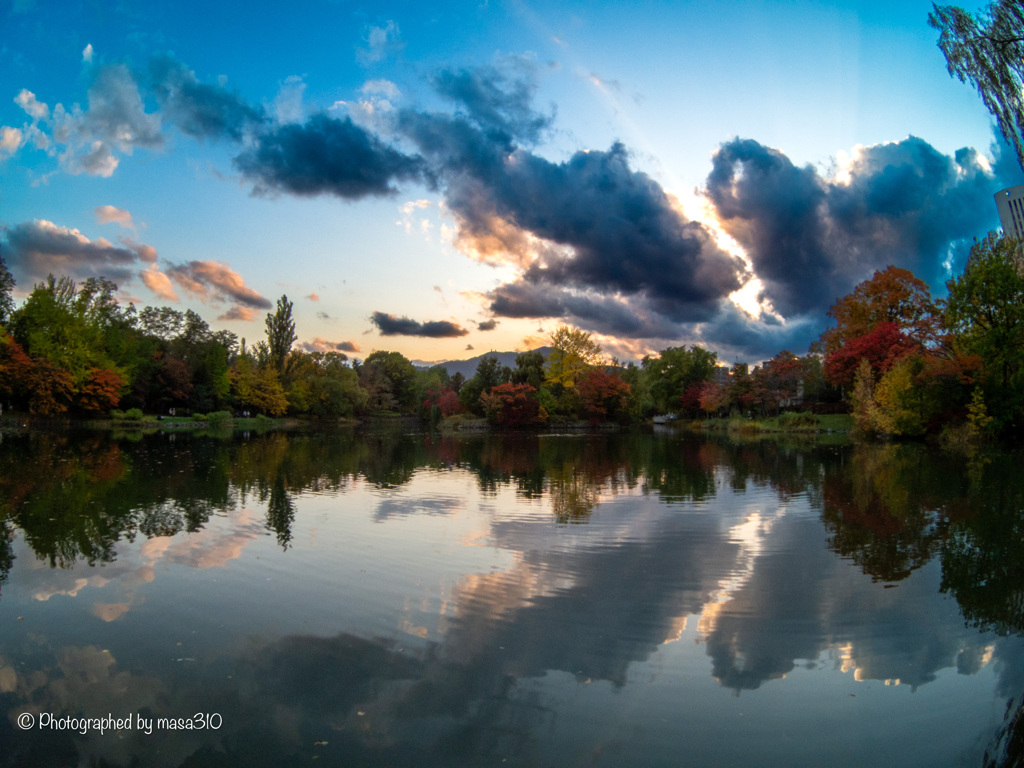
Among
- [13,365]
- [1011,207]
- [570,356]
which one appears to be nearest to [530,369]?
[570,356]

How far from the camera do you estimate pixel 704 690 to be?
13.8 ft

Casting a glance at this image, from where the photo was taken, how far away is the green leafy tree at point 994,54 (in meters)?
7.97

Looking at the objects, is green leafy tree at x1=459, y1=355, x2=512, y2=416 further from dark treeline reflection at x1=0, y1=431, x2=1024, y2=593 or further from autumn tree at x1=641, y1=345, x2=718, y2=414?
dark treeline reflection at x1=0, y1=431, x2=1024, y2=593

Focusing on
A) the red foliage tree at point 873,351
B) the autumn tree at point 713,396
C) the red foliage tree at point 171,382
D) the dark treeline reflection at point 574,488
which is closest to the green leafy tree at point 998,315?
the red foliage tree at point 873,351

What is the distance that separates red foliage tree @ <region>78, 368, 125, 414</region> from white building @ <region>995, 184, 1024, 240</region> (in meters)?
101

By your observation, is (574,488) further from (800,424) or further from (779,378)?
(779,378)

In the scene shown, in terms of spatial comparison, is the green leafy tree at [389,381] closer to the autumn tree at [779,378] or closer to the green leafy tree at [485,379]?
the green leafy tree at [485,379]

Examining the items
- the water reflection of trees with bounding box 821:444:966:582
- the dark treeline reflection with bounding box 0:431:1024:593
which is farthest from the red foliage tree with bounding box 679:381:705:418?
the water reflection of trees with bounding box 821:444:966:582

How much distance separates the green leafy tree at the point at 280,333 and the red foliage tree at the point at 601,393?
39.4 metres

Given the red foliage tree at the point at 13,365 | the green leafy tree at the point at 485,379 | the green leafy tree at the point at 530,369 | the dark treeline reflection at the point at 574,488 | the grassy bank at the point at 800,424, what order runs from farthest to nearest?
the green leafy tree at the point at 485,379 < the green leafy tree at the point at 530,369 < the grassy bank at the point at 800,424 < the red foliage tree at the point at 13,365 < the dark treeline reflection at the point at 574,488

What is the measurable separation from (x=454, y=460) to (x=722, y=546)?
49.4 feet

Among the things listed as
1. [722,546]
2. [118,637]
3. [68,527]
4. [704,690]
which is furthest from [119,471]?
[704,690]

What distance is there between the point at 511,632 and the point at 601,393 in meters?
51.4

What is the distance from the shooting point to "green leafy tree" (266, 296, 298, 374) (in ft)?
237
